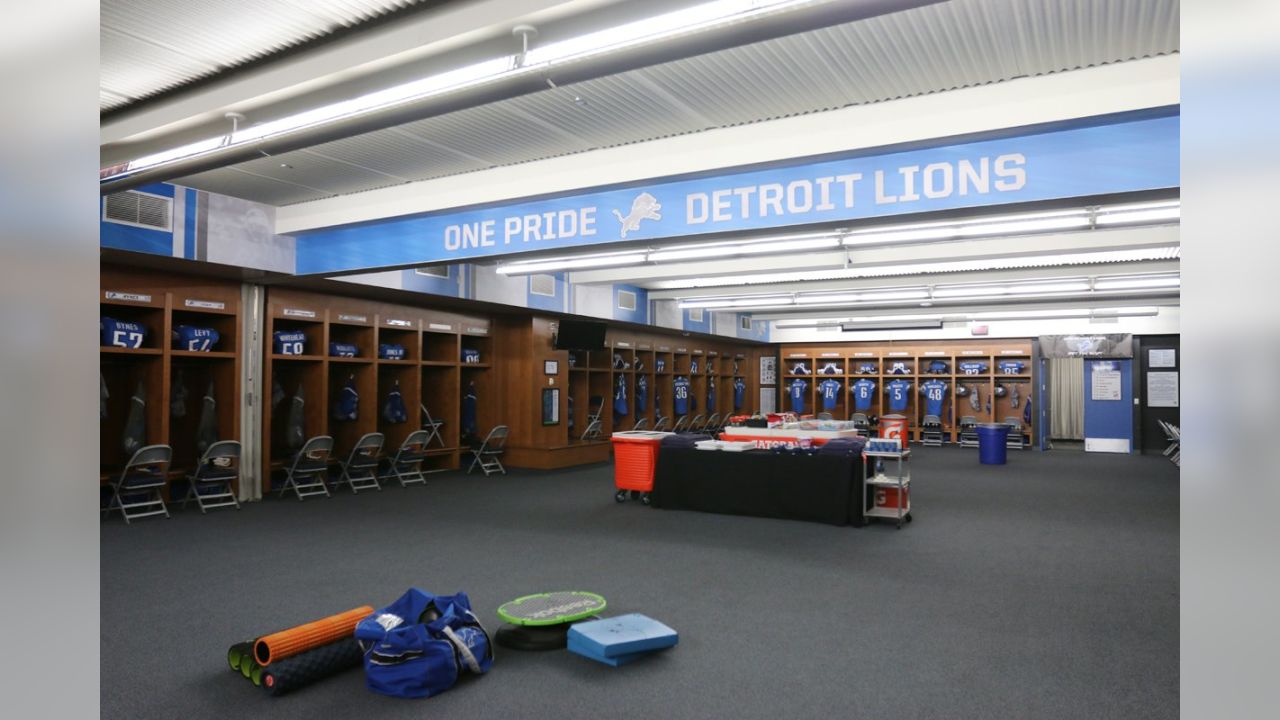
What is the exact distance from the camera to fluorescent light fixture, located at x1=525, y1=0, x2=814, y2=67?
97.1 inches

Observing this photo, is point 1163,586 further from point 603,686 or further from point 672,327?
point 672,327

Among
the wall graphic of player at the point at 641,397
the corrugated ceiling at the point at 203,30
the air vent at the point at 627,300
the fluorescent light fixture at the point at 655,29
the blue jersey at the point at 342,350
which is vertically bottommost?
the wall graphic of player at the point at 641,397

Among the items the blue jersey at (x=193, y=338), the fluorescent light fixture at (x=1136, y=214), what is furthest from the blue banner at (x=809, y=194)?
the blue jersey at (x=193, y=338)

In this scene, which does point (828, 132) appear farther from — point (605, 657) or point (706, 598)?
point (605, 657)

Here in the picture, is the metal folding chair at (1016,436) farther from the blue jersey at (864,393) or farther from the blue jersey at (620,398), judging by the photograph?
the blue jersey at (620,398)

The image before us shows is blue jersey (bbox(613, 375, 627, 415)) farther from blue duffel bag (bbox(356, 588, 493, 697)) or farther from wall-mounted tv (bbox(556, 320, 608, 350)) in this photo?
blue duffel bag (bbox(356, 588, 493, 697))

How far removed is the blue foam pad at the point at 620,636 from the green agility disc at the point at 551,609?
5.2 inches

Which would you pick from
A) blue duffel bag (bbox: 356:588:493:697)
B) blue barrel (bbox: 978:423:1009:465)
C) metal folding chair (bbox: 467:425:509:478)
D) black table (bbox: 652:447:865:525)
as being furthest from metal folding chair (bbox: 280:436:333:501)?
blue barrel (bbox: 978:423:1009:465)

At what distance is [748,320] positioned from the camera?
17.1 m

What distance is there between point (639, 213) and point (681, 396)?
9896 mm

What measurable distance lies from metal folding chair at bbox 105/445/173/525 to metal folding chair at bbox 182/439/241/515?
0.28 meters

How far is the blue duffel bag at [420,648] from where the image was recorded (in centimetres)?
310

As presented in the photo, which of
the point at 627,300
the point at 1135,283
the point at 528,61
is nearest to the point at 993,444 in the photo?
the point at 1135,283
